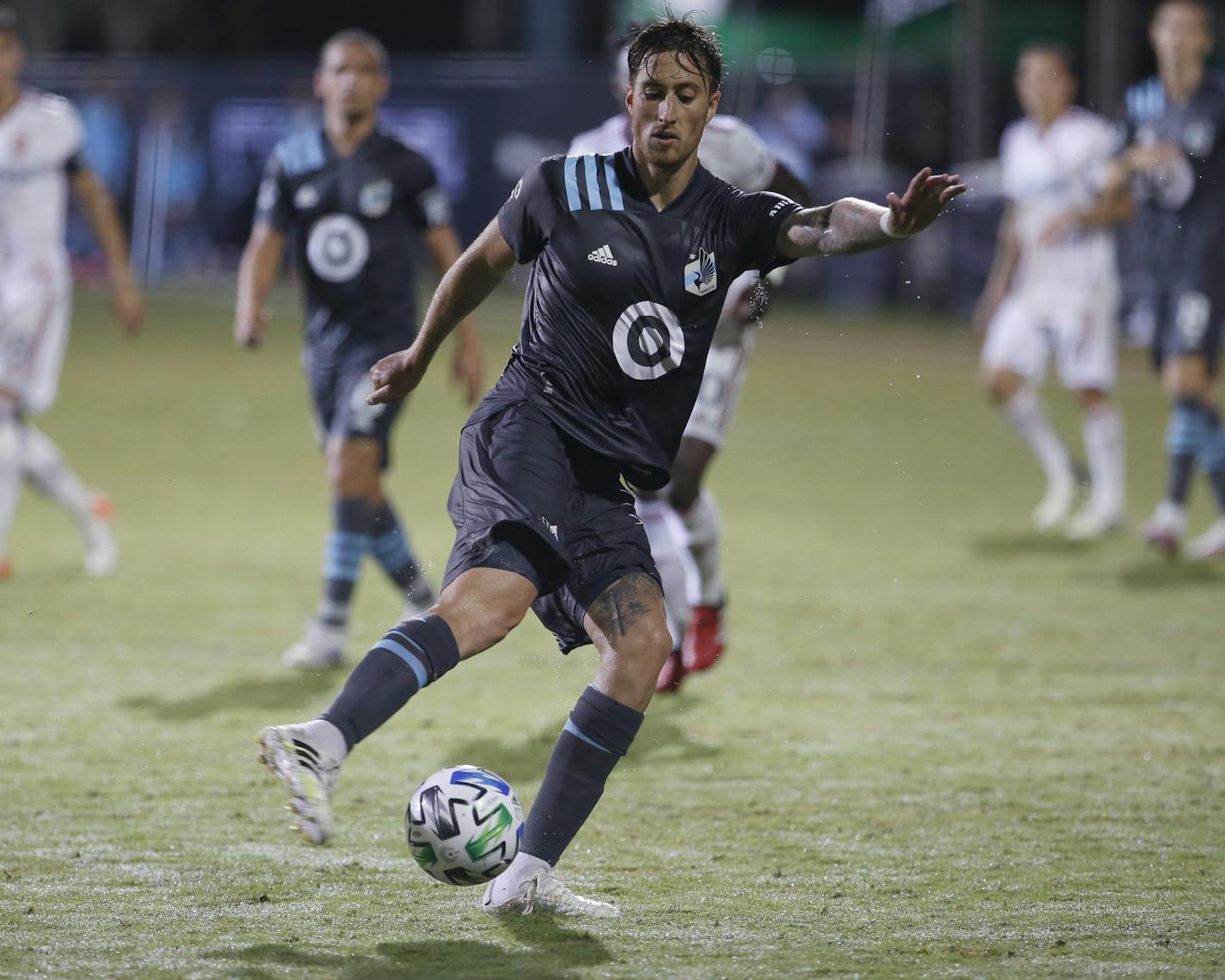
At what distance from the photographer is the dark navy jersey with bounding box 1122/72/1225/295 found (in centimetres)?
941

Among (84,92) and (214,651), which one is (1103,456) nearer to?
(214,651)

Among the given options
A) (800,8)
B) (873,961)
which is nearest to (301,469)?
(873,961)

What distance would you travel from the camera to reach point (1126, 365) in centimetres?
1811

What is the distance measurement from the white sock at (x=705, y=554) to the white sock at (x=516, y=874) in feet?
9.04

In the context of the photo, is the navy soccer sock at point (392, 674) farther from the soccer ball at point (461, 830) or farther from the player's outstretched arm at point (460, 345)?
the player's outstretched arm at point (460, 345)

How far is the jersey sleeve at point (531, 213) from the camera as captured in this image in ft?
13.9

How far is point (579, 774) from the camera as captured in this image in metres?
4.11

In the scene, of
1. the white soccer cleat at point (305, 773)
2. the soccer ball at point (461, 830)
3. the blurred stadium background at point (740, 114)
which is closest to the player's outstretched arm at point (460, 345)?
the soccer ball at point (461, 830)

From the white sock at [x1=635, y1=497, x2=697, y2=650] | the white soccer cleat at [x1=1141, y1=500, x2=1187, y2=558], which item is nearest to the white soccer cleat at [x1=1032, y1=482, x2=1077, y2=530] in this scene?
the white soccer cleat at [x1=1141, y1=500, x2=1187, y2=558]

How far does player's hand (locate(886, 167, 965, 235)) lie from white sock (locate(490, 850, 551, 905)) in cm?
159

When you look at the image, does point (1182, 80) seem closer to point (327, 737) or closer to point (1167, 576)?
point (1167, 576)

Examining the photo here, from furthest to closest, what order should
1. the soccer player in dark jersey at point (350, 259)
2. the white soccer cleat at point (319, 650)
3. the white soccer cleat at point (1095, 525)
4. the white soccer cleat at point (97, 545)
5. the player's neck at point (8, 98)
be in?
the white soccer cleat at point (1095, 525)
the white soccer cleat at point (97, 545)
the player's neck at point (8, 98)
the soccer player in dark jersey at point (350, 259)
the white soccer cleat at point (319, 650)

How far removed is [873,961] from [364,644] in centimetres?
388

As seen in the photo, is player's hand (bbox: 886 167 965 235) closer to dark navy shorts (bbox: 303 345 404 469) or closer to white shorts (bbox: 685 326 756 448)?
white shorts (bbox: 685 326 756 448)
